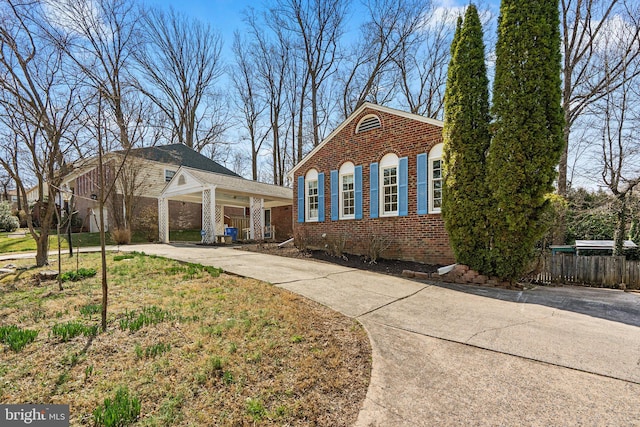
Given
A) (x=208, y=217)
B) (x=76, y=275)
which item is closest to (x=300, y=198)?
(x=208, y=217)

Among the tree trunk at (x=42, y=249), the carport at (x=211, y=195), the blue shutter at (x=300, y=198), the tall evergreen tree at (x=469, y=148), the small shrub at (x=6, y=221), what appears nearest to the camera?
the tall evergreen tree at (x=469, y=148)

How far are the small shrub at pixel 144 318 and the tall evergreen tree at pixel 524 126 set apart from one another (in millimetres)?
7145

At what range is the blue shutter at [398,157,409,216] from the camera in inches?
378

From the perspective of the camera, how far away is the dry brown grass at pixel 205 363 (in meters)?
2.26

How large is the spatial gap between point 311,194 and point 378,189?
338 centimetres

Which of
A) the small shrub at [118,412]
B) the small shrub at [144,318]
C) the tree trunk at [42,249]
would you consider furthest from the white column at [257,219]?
the small shrub at [118,412]

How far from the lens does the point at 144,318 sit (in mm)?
3793

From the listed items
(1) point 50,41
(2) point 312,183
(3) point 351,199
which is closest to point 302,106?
(2) point 312,183

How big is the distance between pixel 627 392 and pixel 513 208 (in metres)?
4.69

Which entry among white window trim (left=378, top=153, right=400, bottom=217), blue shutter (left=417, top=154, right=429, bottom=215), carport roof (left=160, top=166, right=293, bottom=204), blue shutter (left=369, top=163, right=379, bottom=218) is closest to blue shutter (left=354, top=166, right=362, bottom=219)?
blue shutter (left=369, top=163, right=379, bottom=218)

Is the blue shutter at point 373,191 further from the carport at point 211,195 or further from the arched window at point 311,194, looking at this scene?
the carport at point 211,195

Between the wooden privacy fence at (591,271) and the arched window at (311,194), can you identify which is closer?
the wooden privacy fence at (591,271)

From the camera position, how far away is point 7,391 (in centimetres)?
235

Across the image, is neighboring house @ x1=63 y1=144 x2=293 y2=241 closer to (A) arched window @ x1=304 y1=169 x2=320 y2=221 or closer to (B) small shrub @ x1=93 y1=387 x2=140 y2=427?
(A) arched window @ x1=304 y1=169 x2=320 y2=221
